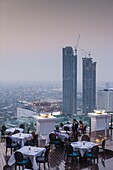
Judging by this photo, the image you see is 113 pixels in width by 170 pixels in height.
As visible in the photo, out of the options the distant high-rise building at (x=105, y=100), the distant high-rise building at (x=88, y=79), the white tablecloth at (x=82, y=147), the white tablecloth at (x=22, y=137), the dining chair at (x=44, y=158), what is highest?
the distant high-rise building at (x=88, y=79)

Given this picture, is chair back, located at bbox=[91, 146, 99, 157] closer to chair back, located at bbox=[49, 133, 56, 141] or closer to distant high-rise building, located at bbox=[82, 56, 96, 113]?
chair back, located at bbox=[49, 133, 56, 141]

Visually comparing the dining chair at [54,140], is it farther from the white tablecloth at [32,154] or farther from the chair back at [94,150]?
the chair back at [94,150]

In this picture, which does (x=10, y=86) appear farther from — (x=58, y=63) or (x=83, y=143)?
(x=83, y=143)

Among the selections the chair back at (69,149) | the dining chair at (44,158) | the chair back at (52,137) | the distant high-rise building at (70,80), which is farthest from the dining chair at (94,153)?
the distant high-rise building at (70,80)

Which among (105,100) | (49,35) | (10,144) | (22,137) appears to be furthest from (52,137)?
(49,35)

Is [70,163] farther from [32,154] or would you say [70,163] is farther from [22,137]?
[22,137]

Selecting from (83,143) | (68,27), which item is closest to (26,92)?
(68,27)

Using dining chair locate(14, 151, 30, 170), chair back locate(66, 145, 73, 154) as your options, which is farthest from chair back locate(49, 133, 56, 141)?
dining chair locate(14, 151, 30, 170)
